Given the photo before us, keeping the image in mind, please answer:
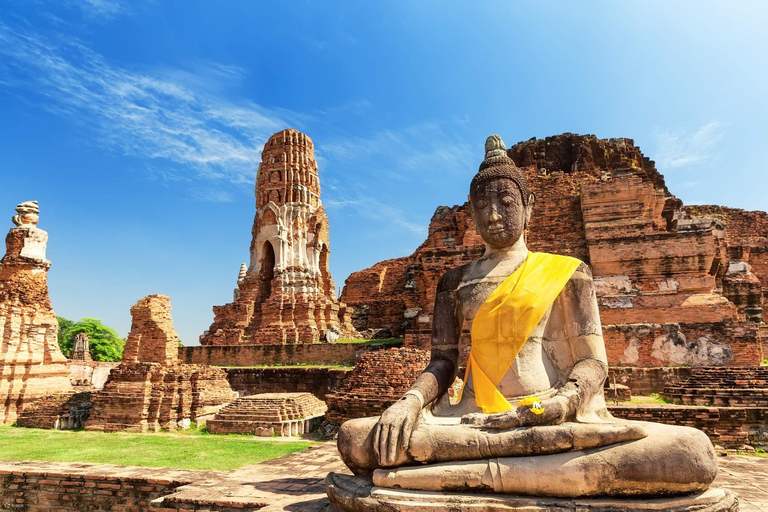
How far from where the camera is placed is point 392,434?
320cm

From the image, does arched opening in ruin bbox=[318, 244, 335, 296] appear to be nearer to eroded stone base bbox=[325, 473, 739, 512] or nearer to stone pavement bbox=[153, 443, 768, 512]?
stone pavement bbox=[153, 443, 768, 512]

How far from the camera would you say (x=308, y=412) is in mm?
11734

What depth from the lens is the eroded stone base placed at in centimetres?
275

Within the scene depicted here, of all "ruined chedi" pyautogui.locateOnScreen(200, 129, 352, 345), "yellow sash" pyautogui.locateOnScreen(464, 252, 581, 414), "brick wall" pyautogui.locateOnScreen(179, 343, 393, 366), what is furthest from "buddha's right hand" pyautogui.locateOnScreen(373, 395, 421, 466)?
"ruined chedi" pyautogui.locateOnScreen(200, 129, 352, 345)

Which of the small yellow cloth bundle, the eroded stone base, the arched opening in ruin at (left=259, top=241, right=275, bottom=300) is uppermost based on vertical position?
the arched opening in ruin at (left=259, top=241, right=275, bottom=300)

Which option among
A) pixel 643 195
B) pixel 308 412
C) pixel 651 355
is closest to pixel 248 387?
pixel 308 412

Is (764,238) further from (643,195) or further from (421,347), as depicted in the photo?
(421,347)

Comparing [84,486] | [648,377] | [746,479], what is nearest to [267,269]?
[648,377]

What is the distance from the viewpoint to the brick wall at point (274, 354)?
53.8 feet

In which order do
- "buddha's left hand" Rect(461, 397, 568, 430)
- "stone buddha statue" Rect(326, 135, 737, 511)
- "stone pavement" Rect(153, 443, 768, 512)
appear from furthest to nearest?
1. "stone pavement" Rect(153, 443, 768, 512)
2. "buddha's left hand" Rect(461, 397, 568, 430)
3. "stone buddha statue" Rect(326, 135, 737, 511)

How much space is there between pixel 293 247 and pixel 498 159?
17.8 meters

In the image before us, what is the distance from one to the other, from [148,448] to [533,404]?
8.14 m

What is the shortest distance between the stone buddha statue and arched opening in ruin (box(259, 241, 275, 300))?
17.8 metres

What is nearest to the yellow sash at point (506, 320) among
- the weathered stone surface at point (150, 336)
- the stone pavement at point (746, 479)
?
the stone pavement at point (746, 479)
